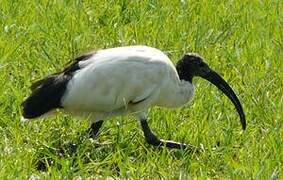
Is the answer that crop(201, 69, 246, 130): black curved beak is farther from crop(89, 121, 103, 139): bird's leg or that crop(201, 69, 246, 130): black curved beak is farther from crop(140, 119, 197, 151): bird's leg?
crop(89, 121, 103, 139): bird's leg

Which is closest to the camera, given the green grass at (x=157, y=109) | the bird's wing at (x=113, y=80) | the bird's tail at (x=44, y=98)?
the green grass at (x=157, y=109)

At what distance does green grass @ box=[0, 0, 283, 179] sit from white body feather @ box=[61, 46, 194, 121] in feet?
0.47

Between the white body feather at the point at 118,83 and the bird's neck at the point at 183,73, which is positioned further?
the bird's neck at the point at 183,73

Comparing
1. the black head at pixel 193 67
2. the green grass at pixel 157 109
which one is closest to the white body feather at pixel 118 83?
the green grass at pixel 157 109

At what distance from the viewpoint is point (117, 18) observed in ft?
30.6

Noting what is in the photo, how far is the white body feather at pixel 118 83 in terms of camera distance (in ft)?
22.0

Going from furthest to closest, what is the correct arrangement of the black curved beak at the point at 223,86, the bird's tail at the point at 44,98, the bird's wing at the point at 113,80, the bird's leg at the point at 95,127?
the black curved beak at the point at 223,86 → the bird's leg at the point at 95,127 → the bird's wing at the point at 113,80 → the bird's tail at the point at 44,98

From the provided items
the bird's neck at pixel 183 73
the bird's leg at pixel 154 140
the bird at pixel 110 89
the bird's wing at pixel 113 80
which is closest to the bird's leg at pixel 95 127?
the bird at pixel 110 89

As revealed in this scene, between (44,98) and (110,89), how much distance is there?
0.44 m

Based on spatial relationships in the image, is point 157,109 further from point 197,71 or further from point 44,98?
point 44,98

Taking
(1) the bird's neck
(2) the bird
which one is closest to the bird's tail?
(2) the bird

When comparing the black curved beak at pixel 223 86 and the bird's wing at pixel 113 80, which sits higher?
the bird's wing at pixel 113 80

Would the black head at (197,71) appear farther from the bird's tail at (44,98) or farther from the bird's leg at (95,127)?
the bird's tail at (44,98)

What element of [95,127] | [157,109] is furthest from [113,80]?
[157,109]
